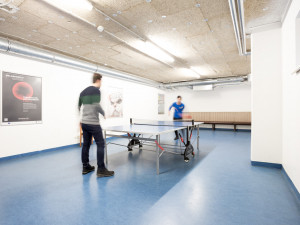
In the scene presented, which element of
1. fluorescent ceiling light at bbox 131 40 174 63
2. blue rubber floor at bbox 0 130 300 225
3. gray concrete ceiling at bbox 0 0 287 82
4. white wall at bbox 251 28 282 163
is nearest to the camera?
blue rubber floor at bbox 0 130 300 225

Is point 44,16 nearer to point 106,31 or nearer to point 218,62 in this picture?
point 106,31

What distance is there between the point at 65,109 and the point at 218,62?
5.54 meters

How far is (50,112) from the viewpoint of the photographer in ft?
15.7

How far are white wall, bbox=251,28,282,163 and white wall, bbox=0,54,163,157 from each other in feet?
13.2

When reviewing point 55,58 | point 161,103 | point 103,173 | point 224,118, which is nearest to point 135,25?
point 55,58

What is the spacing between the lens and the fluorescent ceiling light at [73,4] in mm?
2346

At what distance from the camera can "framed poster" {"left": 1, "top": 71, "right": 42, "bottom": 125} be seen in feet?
12.7

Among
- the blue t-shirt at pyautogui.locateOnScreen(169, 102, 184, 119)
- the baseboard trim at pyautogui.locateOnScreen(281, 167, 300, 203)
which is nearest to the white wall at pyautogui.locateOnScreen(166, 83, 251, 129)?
the blue t-shirt at pyautogui.locateOnScreen(169, 102, 184, 119)

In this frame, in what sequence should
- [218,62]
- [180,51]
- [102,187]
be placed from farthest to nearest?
[218,62]
[180,51]
[102,187]

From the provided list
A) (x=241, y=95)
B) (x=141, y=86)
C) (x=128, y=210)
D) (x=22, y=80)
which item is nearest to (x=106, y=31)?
(x=22, y=80)

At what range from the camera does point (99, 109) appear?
2781mm

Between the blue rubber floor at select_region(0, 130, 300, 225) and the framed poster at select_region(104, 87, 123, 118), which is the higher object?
the framed poster at select_region(104, 87, 123, 118)

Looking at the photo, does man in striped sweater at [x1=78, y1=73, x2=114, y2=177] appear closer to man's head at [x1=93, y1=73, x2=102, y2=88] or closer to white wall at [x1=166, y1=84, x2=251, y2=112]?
man's head at [x1=93, y1=73, x2=102, y2=88]

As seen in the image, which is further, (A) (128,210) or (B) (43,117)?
(B) (43,117)
